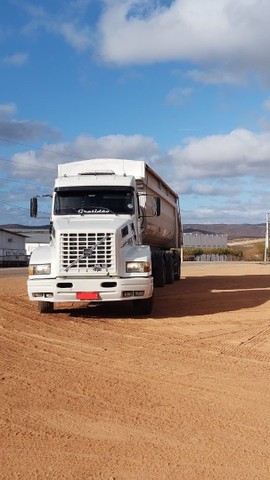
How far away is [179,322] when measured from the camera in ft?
43.6

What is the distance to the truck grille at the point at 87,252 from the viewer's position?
42.7 ft

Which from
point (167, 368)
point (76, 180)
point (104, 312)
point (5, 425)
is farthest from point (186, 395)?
point (76, 180)

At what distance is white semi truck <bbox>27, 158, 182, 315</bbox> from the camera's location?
12977 mm

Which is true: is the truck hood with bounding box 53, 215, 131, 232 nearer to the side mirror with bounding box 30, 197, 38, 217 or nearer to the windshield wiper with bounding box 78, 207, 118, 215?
the windshield wiper with bounding box 78, 207, 118, 215

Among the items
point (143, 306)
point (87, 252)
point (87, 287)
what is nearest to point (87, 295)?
point (87, 287)

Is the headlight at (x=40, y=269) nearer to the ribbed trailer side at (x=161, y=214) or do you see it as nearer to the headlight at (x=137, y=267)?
the headlight at (x=137, y=267)

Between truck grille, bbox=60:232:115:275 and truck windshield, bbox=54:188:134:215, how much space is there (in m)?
1.60

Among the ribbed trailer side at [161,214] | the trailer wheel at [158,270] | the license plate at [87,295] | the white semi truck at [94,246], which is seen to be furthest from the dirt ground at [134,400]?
the trailer wheel at [158,270]

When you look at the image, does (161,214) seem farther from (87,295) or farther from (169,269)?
(87,295)

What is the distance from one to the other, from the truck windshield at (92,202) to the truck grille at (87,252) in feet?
5.26

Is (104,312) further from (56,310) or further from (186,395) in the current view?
(186,395)

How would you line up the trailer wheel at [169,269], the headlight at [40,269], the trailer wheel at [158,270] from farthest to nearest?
the trailer wheel at [169,269]
the trailer wheel at [158,270]
the headlight at [40,269]

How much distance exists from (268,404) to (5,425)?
286 centimetres

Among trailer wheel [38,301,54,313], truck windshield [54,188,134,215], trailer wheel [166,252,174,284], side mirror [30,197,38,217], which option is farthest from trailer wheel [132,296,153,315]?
trailer wheel [166,252,174,284]
